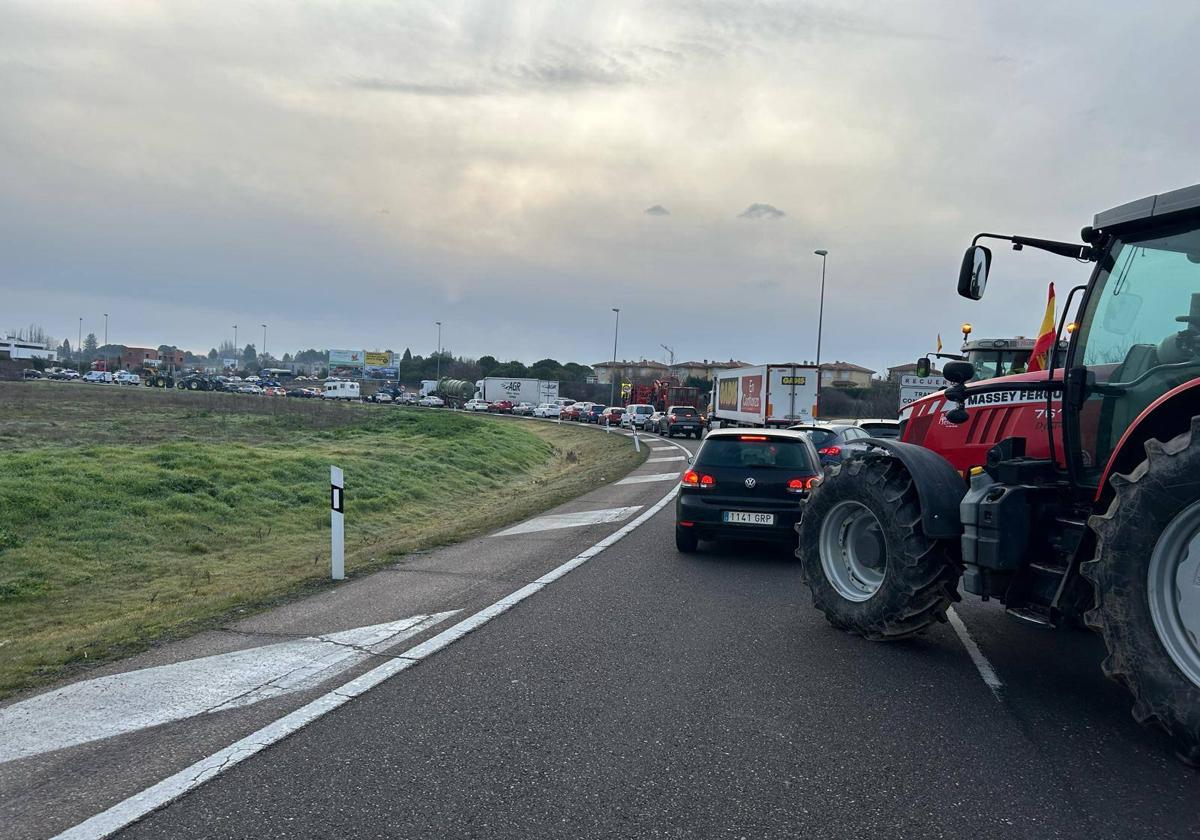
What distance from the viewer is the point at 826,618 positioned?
289 inches

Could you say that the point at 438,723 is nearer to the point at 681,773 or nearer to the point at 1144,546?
the point at 681,773

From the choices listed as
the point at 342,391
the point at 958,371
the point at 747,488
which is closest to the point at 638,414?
the point at 747,488

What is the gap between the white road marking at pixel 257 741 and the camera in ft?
11.9

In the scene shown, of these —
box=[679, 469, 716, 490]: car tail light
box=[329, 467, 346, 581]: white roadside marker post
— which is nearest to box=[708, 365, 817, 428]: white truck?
box=[679, 469, 716, 490]: car tail light

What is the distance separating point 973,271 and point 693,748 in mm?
3536

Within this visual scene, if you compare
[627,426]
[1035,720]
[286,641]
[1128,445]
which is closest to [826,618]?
[1035,720]

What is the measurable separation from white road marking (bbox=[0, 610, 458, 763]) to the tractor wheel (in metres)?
4.48

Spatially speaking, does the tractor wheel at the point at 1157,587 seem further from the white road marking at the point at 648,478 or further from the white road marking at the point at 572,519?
the white road marking at the point at 648,478

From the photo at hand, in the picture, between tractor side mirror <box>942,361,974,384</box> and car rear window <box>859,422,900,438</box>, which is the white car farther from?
tractor side mirror <box>942,361,974,384</box>

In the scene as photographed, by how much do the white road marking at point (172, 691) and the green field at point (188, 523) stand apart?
0.57 meters

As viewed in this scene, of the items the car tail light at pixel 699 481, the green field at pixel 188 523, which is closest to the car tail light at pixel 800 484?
the car tail light at pixel 699 481

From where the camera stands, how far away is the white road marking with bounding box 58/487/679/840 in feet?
11.9

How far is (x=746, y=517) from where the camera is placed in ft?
34.9

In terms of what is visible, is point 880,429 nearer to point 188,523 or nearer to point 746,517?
point 746,517
